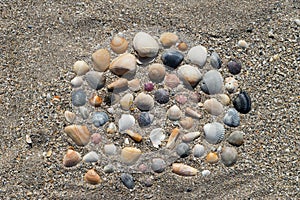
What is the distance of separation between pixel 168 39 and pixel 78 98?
55cm

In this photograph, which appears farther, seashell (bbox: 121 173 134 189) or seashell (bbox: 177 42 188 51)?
seashell (bbox: 177 42 188 51)

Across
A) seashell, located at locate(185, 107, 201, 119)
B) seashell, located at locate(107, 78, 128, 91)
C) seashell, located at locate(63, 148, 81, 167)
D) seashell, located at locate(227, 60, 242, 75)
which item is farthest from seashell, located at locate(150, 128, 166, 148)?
seashell, located at locate(227, 60, 242, 75)

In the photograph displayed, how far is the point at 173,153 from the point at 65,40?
2.66ft

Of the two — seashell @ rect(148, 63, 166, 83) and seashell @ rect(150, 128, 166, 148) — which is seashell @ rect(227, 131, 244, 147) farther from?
seashell @ rect(148, 63, 166, 83)

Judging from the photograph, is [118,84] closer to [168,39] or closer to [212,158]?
[168,39]

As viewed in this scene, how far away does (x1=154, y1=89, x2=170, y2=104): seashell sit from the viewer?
2.38m

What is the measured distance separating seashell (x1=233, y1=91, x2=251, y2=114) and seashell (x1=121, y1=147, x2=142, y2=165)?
0.56 meters

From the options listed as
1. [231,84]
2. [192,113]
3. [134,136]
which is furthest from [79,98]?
[231,84]

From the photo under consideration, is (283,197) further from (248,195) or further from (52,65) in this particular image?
(52,65)

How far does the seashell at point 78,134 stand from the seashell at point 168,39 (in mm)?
601

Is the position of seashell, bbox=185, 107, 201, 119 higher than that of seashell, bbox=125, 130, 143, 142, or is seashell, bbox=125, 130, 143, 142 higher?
seashell, bbox=185, 107, 201, 119

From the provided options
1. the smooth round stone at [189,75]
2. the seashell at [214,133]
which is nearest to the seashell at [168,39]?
the smooth round stone at [189,75]

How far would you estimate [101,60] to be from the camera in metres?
2.39

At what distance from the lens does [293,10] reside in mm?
2498
